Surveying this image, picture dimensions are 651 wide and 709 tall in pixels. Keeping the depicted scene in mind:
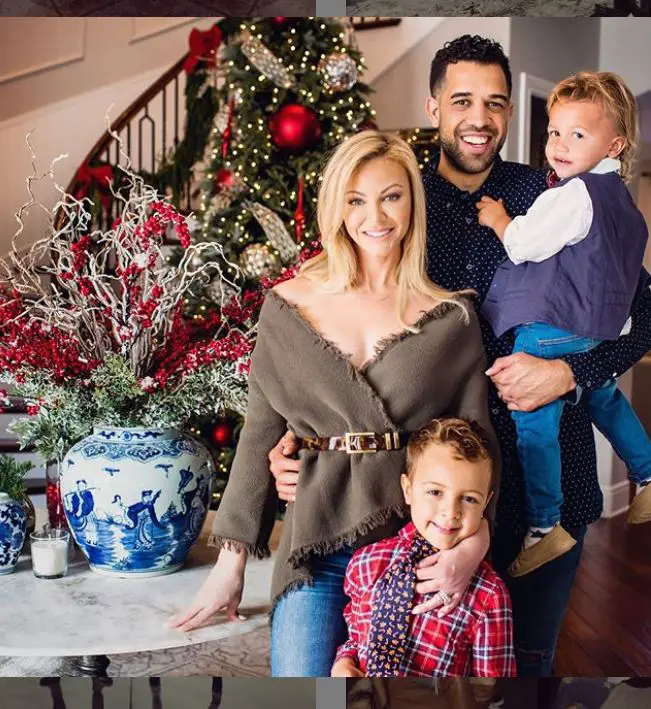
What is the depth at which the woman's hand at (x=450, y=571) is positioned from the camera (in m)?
1.66

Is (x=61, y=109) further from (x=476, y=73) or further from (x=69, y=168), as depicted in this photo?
(x=476, y=73)

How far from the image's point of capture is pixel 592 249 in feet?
5.77

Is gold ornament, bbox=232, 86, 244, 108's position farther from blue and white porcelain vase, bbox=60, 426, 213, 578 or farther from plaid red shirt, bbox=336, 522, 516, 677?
plaid red shirt, bbox=336, 522, 516, 677

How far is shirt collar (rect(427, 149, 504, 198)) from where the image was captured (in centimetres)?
182

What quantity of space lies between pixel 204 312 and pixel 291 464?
89 centimetres

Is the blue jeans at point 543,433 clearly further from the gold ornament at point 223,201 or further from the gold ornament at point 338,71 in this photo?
the gold ornament at point 223,201

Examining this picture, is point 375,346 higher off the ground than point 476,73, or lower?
lower

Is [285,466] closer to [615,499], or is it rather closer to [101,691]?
[615,499]

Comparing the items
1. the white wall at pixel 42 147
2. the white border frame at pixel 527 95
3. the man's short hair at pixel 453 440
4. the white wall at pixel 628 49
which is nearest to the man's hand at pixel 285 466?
the man's short hair at pixel 453 440

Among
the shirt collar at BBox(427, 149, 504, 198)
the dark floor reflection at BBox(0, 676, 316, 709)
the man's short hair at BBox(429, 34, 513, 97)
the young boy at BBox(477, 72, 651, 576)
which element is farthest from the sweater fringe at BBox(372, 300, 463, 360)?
the dark floor reflection at BBox(0, 676, 316, 709)

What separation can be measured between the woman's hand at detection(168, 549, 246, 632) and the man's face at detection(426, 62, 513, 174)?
2.90ft

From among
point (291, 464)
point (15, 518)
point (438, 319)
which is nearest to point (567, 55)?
point (438, 319)

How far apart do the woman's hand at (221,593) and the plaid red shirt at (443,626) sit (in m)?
0.23

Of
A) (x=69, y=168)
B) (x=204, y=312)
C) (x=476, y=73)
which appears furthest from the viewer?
(x=204, y=312)
